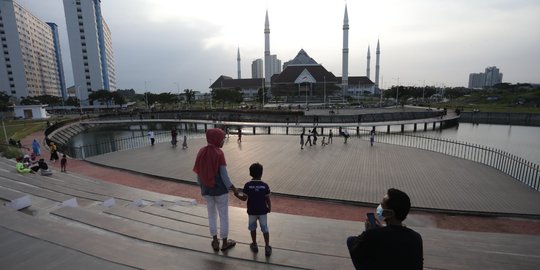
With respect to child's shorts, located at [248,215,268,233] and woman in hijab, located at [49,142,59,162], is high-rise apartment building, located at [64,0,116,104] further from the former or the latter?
child's shorts, located at [248,215,268,233]

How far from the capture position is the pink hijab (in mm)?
3785

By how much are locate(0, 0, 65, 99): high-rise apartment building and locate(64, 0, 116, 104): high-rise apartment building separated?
780 inches

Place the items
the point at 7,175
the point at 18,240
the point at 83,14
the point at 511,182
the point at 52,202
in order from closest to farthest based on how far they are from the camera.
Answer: the point at 18,240
the point at 52,202
the point at 7,175
the point at 511,182
the point at 83,14

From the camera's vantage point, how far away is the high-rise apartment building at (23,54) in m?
82.6

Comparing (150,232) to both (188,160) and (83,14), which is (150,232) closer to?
(188,160)

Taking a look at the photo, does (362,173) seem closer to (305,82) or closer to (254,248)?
(254,248)

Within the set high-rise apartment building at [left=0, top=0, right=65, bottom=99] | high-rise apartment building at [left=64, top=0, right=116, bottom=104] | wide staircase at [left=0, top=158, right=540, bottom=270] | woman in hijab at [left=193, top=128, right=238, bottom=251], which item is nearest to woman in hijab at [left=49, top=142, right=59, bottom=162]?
wide staircase at [left=0, top=158, right=540, bottom=270]

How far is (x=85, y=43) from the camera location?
269 ft

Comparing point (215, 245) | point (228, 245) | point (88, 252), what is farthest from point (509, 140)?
point (88, 252)

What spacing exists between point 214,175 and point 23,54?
118m

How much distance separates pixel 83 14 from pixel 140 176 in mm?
91356

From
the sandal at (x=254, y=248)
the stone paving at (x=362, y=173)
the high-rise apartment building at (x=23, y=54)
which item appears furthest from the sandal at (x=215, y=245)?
the high-rise apartment building at (x=23, y=54)

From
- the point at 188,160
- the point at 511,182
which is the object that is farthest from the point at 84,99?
the point at 511,182

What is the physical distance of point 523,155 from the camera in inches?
873
